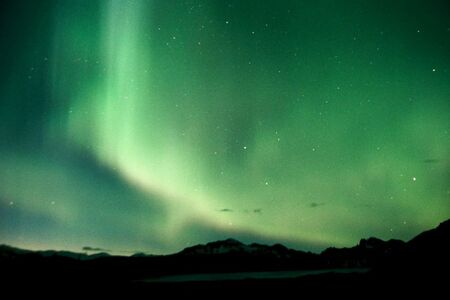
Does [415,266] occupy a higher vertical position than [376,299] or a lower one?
higher

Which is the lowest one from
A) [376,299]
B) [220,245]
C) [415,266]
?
[376,299]

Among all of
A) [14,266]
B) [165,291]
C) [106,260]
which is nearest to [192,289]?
[165,291]

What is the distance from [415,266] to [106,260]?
5128cm

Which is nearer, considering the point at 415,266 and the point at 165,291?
the point at 415,266

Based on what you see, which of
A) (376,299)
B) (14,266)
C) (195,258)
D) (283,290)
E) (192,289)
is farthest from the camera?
(195,258)

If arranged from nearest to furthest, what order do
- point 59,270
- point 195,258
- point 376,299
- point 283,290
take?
1. point 376,299
2. point 283,290
3. point 59,270
4. point 195,258

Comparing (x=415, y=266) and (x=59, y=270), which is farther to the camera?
(x=59, y=270)

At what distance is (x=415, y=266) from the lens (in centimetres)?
1282

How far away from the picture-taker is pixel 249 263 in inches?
2872

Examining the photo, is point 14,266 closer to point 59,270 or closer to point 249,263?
point 59,270

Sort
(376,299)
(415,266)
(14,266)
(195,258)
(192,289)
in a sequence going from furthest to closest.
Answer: (195,258), (14,266), (192,289), (415,266), (376,299)

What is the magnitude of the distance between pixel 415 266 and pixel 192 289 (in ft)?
33.1

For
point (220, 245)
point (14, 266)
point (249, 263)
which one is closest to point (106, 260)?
point (14, 266)

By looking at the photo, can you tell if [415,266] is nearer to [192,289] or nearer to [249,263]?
[192,289]
